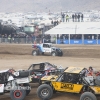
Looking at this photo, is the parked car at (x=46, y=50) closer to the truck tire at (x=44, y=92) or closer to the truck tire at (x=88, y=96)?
the truck tire at (x=44, y=92)

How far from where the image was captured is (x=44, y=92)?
13.5 meters

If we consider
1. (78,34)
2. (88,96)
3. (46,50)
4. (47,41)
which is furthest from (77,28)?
(88,96)

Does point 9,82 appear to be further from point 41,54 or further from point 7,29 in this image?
point 7,29

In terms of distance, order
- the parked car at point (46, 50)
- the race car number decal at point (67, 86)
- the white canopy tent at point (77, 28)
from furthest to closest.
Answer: the white canopy tent at point (77, 28)
the parked car at point (46, 50)
the race car number decal at point (67, 86)

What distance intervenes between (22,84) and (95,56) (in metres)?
15.9

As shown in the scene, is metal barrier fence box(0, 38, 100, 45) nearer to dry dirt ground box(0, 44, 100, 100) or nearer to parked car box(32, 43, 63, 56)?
dry dirt ground box(0, 44, 100, 100)

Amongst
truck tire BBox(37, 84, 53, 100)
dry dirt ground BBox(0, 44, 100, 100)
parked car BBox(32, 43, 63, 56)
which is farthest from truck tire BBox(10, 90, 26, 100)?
parked car BBox(32, 43, 63, 56)

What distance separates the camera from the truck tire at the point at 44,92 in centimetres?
1336

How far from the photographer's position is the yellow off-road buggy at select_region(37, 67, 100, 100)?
1299cm

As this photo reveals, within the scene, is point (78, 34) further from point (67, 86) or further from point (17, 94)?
point (17, 94)

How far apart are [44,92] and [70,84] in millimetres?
1100

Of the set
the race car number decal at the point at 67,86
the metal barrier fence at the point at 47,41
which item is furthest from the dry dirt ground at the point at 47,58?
the metal barrier fence at the point at 47,41

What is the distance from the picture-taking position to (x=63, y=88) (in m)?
13.4

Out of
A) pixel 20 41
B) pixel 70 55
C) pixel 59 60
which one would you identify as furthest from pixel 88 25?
pixel 59 60
